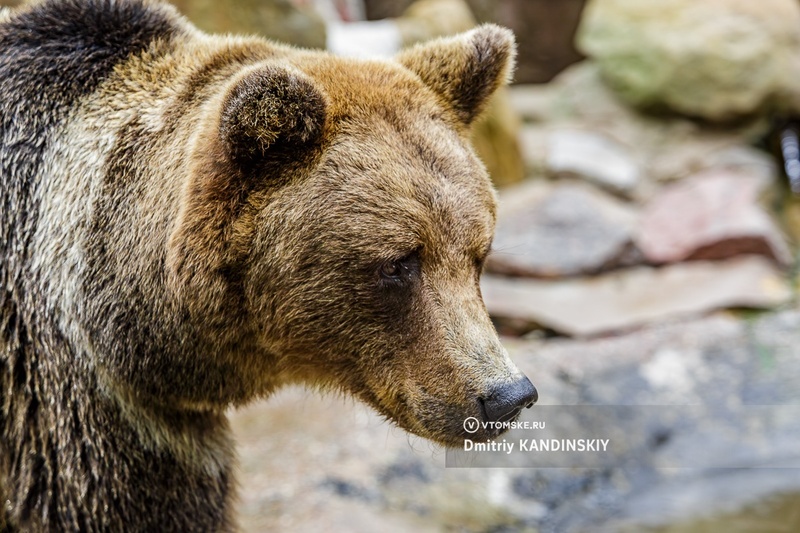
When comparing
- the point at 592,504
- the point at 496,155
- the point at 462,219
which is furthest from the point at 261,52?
the point at 496,155

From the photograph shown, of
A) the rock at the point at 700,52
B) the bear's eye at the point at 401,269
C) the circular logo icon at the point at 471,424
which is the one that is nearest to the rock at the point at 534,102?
the rock at the point at 700,52

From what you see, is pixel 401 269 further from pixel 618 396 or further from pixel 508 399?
pixel 618 396

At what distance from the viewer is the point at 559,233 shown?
10.8 metres

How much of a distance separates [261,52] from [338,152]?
2.28ft

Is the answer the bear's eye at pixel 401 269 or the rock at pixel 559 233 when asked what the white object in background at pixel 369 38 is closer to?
the rock at pixel 559 233

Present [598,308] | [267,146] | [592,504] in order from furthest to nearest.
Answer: [598,308], [592,504], [267,146]

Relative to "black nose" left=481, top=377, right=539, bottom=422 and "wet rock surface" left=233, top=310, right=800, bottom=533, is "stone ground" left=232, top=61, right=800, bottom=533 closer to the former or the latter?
"wet rock surface" left=233, top=310, right=800, bottom=533

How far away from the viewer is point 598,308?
31.5 ft

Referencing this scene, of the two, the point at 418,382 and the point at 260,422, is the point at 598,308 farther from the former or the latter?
the point at 418,382

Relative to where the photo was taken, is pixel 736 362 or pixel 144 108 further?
pixel 736 362

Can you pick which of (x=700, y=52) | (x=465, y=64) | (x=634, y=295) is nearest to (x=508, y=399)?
(x=465, y=64)

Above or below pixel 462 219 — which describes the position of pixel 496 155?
below

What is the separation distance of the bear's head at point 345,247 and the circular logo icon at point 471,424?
26 mm

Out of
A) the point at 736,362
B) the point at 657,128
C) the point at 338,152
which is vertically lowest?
the point at 657,128
